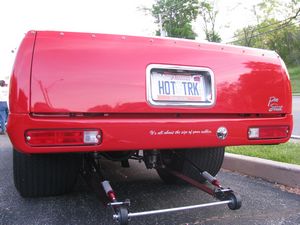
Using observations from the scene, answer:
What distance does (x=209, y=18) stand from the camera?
172 ft

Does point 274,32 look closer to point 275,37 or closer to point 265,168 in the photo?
point 275,37

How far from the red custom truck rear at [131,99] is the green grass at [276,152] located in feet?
4.74

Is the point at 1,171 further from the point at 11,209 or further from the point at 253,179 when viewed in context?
the point at 253,179

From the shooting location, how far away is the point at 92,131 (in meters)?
2.66

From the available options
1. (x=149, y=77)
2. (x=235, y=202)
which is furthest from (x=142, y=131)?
(x=235, y=202)

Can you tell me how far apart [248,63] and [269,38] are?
57.7m

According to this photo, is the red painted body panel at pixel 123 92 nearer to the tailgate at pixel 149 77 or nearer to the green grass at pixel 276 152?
the tailgate at pixel 149 77

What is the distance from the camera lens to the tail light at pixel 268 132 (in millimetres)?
3178

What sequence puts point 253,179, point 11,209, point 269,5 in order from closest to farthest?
point 11,209
point 253,179
point 269,5

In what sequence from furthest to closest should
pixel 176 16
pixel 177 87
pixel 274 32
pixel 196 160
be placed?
pixel 274 32 → pixel 176 16 → pixel 196 160 → pixel 177 87

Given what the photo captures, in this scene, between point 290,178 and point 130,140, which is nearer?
point 130,140

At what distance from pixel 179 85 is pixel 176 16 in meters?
43.9

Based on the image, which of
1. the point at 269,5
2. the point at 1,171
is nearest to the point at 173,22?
the point at 269,5

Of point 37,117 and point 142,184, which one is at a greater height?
point 37,117
